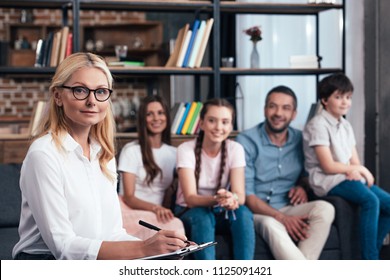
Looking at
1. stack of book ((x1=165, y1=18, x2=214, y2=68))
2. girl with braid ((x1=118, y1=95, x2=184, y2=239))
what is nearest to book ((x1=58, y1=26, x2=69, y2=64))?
stack of book ((x1=165, y1=18, x2=214, y2=68))

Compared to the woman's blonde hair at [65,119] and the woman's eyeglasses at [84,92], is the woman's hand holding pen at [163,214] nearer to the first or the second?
the woman's blonde hair at [65,119]

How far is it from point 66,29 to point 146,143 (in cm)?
100

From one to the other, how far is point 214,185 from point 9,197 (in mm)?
1004

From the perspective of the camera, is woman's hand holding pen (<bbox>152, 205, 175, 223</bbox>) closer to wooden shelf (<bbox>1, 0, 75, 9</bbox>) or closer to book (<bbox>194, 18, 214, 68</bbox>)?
book (<bbox>194, 18, 214, 68</bbox>)

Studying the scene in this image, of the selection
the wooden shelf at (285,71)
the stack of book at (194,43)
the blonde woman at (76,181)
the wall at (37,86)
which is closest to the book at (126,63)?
the stack of book at (194,43)

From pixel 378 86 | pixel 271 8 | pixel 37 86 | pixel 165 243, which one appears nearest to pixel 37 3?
pixel 271 8

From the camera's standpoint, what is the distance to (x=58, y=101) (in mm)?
2184

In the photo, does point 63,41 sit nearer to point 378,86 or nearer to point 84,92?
point 378,86

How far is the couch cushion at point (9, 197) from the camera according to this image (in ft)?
12.9

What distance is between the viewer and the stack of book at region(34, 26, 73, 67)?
483 centimetres

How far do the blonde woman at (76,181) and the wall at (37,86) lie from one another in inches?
240
